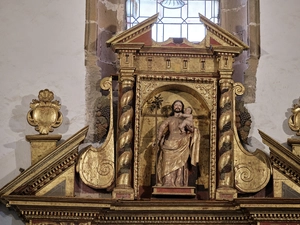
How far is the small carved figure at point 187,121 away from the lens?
1136 cm

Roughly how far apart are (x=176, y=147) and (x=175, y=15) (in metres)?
2.24

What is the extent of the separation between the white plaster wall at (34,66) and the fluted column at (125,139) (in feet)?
2.00

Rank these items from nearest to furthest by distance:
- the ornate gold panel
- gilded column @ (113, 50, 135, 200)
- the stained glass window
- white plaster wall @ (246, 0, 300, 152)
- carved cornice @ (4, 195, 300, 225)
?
carved cornice @ (4, 195, 300, 225) < gilded column @ (113, 50, 135, 200) < the ornate gold panel < white plaster wall @ (246, 0, 300, 152) < the stained glass window

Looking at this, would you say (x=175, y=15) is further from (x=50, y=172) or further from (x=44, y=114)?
(x=50, y=172)

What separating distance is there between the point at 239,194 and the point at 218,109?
1004 mm

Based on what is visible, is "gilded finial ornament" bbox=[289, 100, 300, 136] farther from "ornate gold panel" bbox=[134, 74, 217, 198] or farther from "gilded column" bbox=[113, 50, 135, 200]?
"gilded column" bbox=[113, 50, 135, 200]

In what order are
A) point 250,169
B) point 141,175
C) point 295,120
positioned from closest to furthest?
point 250,169
point 141,175
point 295,120

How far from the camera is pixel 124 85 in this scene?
37.4 feet

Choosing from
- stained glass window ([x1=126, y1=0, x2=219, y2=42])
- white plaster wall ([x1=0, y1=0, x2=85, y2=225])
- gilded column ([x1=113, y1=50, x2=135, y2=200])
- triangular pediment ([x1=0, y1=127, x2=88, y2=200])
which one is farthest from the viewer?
stained glass window ([x1=126, y1=0, x2=219, y2=42])

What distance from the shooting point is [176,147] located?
1127 centimetres

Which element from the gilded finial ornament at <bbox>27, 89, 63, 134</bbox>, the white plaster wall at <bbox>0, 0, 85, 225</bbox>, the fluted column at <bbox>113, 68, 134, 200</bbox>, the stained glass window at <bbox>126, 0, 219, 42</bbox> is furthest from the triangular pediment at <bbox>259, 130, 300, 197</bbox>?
the gilded finial ornament at <bbox>27, 89, 63, 134</bbox>

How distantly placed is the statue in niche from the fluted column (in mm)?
330

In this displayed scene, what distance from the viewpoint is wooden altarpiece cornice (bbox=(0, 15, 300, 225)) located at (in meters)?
11.0

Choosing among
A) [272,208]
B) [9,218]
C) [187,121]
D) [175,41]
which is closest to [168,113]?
[187,121]
